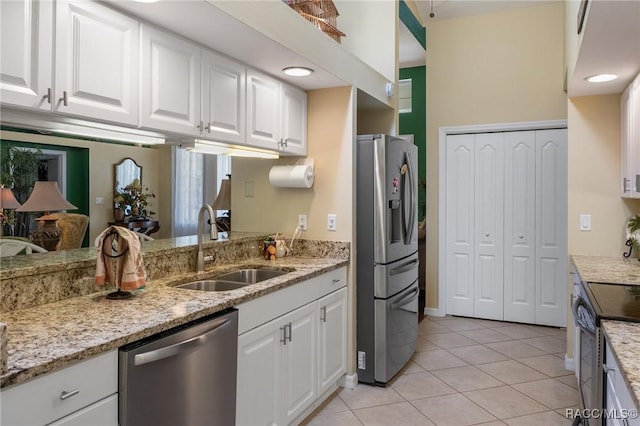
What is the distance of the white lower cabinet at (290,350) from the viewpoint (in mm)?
2100

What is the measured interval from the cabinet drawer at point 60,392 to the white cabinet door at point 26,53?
87 cm

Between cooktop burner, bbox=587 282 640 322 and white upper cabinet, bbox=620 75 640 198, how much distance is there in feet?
2.36

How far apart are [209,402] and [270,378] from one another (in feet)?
1.67

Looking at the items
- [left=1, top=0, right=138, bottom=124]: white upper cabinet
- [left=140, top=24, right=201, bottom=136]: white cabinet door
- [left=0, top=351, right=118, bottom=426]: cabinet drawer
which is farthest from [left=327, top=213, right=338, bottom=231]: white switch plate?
[left=0, top=351, right=118, bottom=426]: cabinet drawer

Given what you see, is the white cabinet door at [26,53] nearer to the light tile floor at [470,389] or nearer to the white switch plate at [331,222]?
the white switch plate at [331,222]

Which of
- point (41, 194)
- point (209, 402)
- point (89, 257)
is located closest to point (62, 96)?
point (89, 257)

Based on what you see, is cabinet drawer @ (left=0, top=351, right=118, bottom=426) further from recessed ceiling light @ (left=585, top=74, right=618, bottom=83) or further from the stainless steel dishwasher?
recessed ceiling light @ (left=585, top=74, right=618, bottom=83)

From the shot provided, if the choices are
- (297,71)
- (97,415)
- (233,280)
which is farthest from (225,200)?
(97,415)

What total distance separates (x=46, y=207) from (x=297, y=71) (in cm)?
190

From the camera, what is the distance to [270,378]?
225 cm

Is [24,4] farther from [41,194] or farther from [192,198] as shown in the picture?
[192,198]

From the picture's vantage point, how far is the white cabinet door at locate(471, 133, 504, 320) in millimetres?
4812

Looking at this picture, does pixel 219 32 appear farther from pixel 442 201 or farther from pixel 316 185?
pixel 442 201

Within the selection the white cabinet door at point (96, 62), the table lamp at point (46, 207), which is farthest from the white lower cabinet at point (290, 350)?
the table lamp at point (46, 207)
